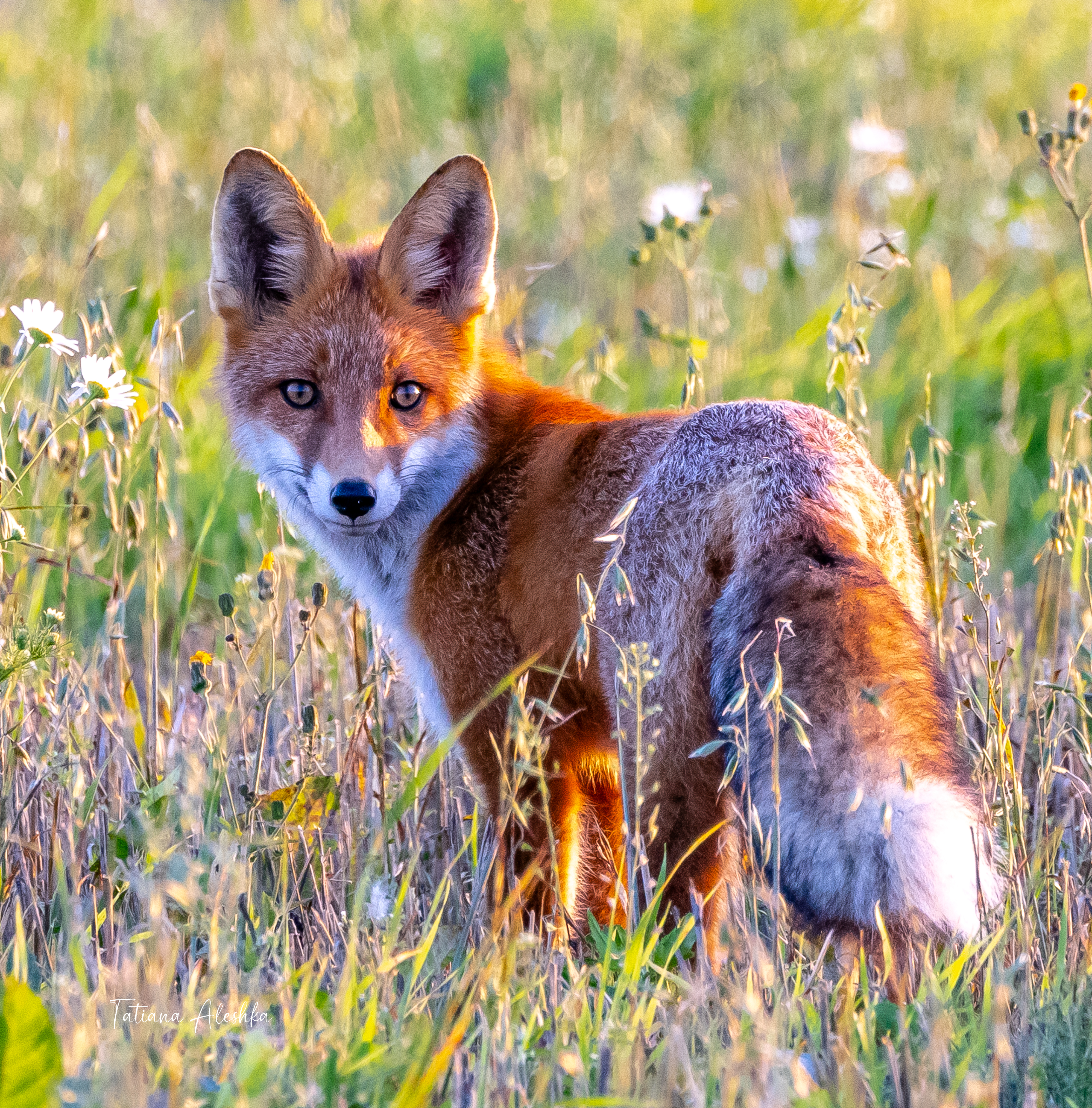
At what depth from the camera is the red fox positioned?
2.40 m

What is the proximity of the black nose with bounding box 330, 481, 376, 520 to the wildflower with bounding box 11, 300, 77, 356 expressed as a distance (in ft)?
2.32

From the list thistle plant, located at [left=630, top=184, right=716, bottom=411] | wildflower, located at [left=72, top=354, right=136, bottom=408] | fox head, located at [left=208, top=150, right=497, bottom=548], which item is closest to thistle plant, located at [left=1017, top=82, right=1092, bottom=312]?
thistle plant, located at [left=630, top=184, right=716, bottom=411]

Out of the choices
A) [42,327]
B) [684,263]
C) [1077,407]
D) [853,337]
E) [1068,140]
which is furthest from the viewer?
[684,263]

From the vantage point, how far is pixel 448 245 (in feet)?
12.4

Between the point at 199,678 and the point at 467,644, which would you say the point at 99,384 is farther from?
the point at 467,644

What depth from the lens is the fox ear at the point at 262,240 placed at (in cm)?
359

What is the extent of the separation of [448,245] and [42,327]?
128cm

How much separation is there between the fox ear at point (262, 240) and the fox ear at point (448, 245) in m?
0.22

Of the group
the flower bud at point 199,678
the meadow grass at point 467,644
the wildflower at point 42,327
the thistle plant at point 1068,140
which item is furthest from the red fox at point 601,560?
the thistle plant at point 1068,140

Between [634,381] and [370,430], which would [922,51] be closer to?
[634,381]

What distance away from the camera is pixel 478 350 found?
151 inches

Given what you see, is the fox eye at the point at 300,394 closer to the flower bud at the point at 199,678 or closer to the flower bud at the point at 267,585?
the flower bud at the point at 267,585

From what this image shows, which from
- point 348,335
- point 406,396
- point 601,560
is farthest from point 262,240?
point 601,560

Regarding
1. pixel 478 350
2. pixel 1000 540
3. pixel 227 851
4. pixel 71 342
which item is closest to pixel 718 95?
pixel 1000 540
